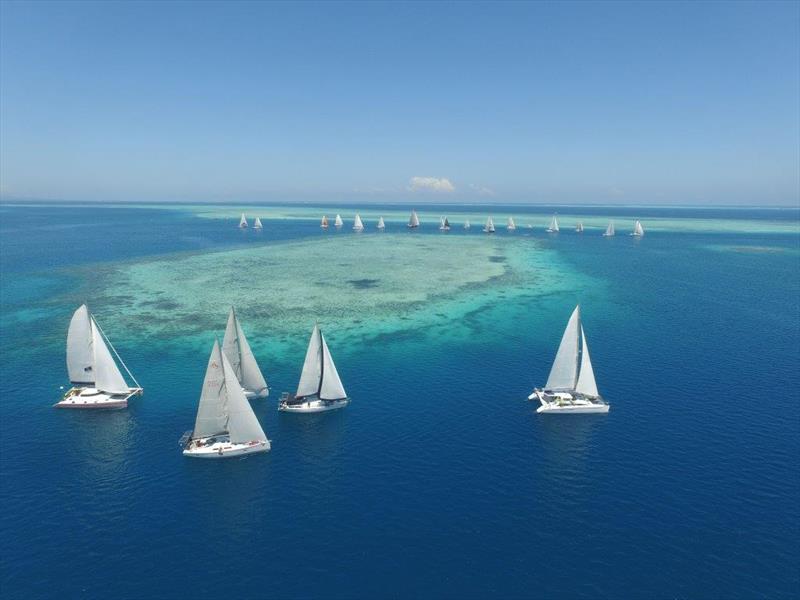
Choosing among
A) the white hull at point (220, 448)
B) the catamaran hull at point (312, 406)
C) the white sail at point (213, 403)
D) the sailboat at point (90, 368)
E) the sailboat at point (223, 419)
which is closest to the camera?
the white hull at point (220, 448)

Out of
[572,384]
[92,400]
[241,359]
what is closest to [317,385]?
[241,359]

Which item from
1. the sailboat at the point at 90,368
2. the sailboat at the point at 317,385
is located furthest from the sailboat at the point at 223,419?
the sailboat at the point at 90,368

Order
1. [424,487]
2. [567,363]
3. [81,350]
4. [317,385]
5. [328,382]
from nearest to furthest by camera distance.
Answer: [424,487] < [328,382] < [317,385] < [81,350] < [567,363]

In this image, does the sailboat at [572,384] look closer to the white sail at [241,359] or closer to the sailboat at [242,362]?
the sailboat at [242,362]

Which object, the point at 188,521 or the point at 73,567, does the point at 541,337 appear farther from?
the point at 73,567

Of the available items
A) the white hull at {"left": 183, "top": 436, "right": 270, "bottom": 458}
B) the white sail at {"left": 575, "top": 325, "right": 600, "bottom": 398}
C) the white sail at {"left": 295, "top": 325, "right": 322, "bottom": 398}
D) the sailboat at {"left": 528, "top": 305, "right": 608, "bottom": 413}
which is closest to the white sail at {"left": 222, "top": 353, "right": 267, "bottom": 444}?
the white hull at {"left": 183, "top": 436, "right": 270, "bottom": 458}

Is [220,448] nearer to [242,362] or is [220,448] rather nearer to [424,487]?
[242,362]

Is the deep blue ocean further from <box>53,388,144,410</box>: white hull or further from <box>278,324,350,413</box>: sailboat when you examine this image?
<box>278,324,350,413</box>: sailboat

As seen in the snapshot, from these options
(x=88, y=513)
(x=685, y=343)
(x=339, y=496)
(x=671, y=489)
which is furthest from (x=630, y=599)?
(x=685, y=343)
